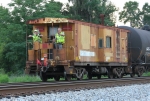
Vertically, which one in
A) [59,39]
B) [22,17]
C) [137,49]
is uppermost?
[22,17]

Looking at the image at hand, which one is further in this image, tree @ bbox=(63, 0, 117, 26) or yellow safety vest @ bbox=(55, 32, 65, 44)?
tree @ bbox=(63, 0, 117, 26)

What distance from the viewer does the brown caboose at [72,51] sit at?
56.4 ft

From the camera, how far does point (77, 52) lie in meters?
17.7

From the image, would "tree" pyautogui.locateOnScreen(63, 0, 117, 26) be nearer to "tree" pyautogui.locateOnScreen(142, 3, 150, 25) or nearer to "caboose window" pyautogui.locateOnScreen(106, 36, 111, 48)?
"caboose window" pyautogui.locateOnScreen(106, 36, 111, 48)

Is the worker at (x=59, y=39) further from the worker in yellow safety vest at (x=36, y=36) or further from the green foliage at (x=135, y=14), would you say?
the green foliage at (x=135, y=14)

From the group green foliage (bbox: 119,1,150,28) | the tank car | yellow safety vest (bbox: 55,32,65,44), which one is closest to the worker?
yellow safety vest (bbox: 55,32,65,44)

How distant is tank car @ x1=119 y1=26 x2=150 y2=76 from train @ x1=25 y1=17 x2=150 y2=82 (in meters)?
1.27

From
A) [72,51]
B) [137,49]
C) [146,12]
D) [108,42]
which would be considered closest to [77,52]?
[72,51]

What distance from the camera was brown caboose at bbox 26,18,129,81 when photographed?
677 inches

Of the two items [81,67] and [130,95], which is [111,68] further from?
[130,95]

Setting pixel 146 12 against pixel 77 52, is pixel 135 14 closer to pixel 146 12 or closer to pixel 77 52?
pixel 146 12

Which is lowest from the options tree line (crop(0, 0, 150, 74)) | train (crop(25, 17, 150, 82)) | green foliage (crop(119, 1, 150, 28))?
train (crop(25, 17, 150, 82))

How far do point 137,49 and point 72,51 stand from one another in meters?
7.83

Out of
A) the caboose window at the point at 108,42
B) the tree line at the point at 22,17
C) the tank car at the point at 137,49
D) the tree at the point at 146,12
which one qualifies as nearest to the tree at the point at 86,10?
the tree line at the point at 22,17
